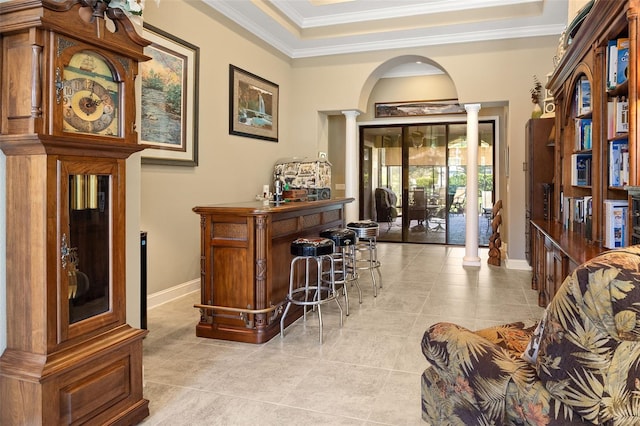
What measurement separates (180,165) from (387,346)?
2825mm

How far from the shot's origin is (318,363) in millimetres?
3002

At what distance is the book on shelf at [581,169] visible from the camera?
139 inches

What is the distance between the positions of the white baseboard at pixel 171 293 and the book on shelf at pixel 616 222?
383 cm

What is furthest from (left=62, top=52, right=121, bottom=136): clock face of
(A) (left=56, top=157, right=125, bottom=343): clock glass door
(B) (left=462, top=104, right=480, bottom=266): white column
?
(B) (left=462, top=104, right=480, bottom=266): white column

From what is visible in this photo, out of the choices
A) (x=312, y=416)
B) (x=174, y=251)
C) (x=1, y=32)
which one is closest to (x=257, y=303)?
(x=312, y=416)

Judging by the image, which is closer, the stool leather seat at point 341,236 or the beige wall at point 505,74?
the stool leather seat at point 341,236

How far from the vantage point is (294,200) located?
4512 mm

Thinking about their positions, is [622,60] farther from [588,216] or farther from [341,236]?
[341,236]

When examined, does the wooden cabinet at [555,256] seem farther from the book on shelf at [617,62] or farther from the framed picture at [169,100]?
the framed picture at [169,100]

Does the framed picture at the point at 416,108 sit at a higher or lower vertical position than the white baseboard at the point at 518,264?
higher

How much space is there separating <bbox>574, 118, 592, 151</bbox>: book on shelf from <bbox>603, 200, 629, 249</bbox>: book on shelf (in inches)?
32.8

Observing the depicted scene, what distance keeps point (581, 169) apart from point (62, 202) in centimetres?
364

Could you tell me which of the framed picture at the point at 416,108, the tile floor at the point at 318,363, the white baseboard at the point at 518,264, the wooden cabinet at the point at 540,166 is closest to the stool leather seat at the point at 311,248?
the tile floor at the point at 318,363

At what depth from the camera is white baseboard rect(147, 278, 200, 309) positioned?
174 inches
